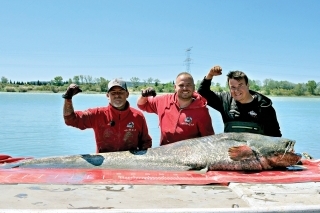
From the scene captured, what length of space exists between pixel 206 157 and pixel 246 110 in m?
0.84

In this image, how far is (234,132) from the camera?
5512mm

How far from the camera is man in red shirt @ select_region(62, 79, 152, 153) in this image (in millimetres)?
5527

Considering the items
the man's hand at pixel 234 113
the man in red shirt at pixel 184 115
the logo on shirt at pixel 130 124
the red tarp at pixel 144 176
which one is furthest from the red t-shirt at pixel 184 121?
the red tarp at pixel 144 176

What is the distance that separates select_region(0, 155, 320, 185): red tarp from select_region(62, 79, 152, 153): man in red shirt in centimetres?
75

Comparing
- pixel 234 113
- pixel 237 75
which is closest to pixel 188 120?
pixel 234 113

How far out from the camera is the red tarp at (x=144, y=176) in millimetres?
4332

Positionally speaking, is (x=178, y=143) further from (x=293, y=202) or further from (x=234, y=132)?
(x=293, y=202)

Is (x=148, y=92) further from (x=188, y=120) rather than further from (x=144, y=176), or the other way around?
(x=144, y=176)

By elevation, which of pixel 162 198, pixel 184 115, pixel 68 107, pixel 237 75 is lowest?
pixel 162 198

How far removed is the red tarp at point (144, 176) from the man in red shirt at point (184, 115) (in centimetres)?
91

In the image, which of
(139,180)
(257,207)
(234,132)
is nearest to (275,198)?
(257,207)

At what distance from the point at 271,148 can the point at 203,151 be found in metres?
0.83

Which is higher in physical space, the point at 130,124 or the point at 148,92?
the point at 148,92

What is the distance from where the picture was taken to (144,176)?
4609 millimetres
